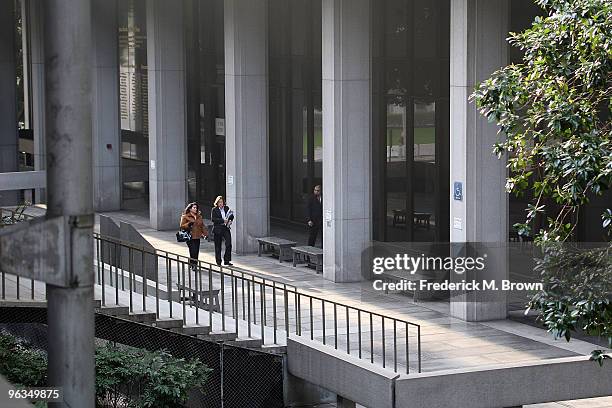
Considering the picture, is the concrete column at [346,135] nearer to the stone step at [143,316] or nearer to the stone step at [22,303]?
the stone step at [143,316]

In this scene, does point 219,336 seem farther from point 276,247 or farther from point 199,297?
point 276,247

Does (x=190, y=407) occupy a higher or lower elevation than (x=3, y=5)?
lower

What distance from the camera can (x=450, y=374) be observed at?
14117 mm

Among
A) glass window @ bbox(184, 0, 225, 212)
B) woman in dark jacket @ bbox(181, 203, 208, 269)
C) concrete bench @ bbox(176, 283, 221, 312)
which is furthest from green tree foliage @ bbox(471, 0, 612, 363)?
glass window @ bbox(184, 0, 225, 212)

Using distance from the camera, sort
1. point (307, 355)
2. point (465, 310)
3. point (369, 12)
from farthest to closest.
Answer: point (369, 12) < point (465, 310) < point (307, 355)

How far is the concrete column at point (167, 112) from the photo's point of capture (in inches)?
1237

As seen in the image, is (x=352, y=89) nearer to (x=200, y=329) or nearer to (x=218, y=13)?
(x=200, y=329)

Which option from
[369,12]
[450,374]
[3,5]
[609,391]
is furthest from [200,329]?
[3,5]

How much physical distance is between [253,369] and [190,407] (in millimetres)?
1000

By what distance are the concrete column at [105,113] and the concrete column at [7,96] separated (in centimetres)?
426

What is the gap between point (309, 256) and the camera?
2500 centimetres

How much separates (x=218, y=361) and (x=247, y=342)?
1.56 ft

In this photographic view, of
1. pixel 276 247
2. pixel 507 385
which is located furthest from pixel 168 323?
pixel 276 247

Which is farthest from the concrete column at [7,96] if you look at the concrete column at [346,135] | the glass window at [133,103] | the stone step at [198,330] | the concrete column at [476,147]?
the stone step at [198,330]
